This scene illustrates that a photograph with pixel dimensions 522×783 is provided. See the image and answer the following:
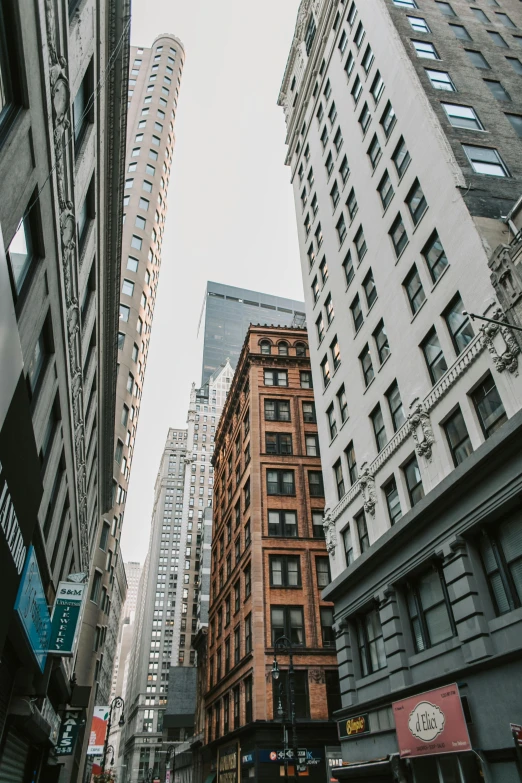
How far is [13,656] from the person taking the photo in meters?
14.7

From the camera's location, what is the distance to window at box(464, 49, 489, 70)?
30.5m

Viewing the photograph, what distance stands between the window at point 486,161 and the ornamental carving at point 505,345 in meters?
8.85

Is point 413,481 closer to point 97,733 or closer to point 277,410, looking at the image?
point 277,410

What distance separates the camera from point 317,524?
145 ft

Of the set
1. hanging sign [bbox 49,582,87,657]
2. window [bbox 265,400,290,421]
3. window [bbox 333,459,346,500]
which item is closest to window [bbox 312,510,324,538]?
window [bbox 265,400,290,421]

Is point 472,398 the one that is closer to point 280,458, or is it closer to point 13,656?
point 13,656

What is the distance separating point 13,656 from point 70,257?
Answer: 36.2 feet

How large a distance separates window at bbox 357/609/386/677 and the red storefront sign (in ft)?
11.7

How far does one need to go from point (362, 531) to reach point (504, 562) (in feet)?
35.8

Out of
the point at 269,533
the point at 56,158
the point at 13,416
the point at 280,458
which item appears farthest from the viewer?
the point at 280,458

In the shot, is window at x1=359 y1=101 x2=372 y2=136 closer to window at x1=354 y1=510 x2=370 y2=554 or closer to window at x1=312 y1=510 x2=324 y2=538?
window at x1=354 y1=510 x2=370 y2=554

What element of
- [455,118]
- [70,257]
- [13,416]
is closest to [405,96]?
[455,118]

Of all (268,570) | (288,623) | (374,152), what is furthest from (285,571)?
(374,152)

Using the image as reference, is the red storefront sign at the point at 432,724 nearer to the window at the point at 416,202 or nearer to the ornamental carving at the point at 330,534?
Answer: the ornamental carving at the point at 330,534
